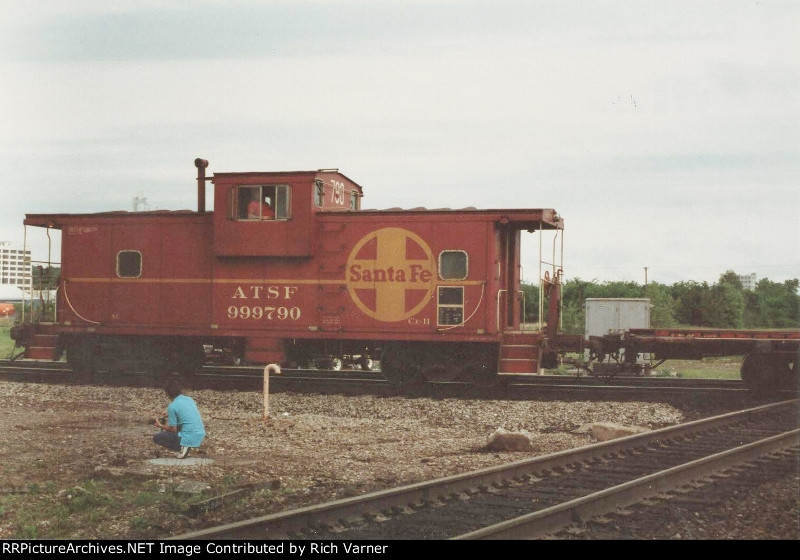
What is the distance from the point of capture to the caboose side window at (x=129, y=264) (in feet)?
58.3

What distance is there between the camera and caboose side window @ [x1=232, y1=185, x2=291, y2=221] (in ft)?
54.2

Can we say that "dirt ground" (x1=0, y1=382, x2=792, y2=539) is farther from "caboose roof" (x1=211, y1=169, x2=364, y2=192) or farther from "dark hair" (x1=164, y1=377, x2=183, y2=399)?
"caboose roof" (x1=211, y1=169, x2=364, y2=192)

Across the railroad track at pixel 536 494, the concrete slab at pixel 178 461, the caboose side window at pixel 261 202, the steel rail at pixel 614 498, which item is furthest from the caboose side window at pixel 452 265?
the concrete slab at pixel 178 461

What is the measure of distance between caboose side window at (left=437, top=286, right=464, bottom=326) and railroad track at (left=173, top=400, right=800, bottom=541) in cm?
545

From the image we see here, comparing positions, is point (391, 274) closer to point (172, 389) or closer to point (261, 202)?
point (261, 202)

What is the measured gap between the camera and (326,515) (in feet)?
21.2

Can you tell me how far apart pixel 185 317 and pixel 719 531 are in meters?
12.9

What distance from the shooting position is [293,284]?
54.6 feet

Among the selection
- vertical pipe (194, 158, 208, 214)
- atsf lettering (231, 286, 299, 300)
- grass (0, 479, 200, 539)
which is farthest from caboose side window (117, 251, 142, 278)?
grass (0, 479, 200, 539)

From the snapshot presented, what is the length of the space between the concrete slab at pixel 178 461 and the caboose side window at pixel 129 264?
9.05 meters

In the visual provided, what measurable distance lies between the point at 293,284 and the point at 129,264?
12.5 ft

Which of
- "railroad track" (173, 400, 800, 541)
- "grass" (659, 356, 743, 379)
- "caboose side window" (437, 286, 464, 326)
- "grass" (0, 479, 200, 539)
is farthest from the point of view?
"grass" (659, 356, 743, 379)

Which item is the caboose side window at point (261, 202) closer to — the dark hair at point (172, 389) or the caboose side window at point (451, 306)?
the caboose side window at point (451, 306)

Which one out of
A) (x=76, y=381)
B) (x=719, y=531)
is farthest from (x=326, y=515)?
(x=76, y=381)
